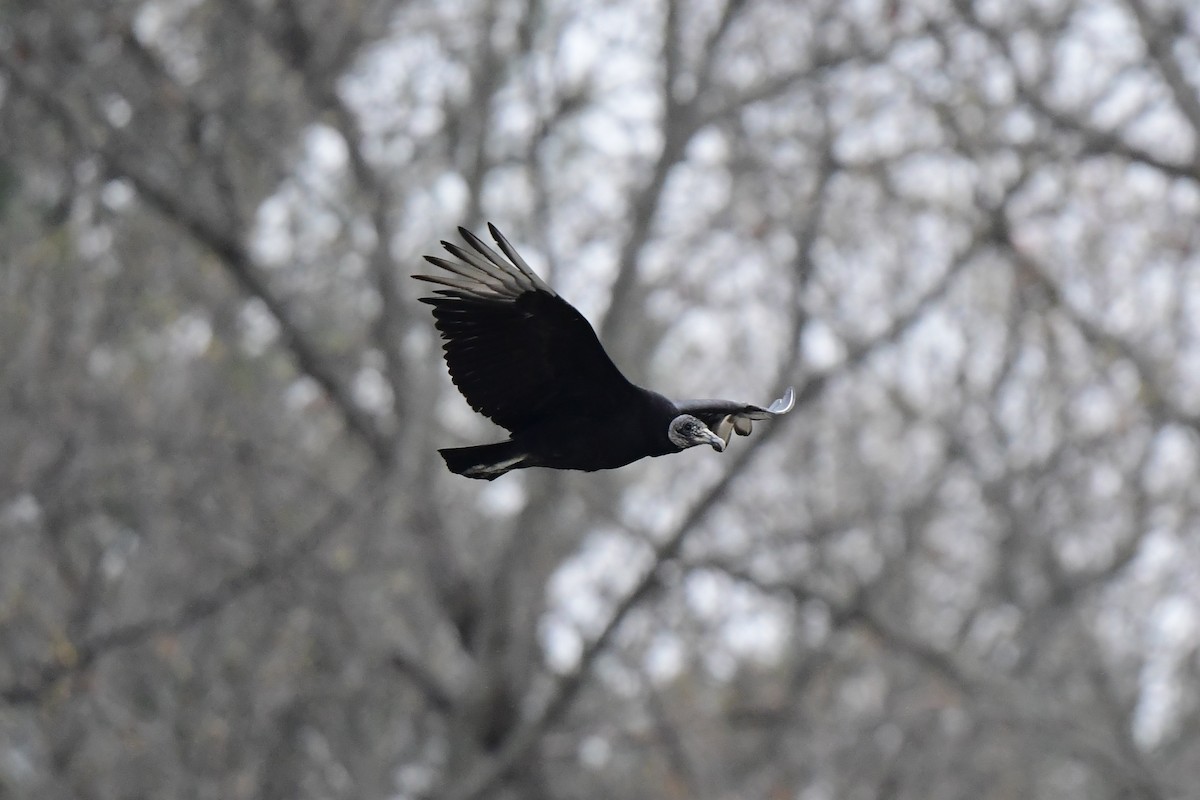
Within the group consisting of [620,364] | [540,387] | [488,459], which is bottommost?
[488,459]

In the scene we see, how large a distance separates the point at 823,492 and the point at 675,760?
100 inches

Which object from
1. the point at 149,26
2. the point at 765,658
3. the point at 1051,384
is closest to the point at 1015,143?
the point at 1051,384

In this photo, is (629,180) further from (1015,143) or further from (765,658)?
(765,658)

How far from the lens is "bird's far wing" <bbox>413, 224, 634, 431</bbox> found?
4145 mm

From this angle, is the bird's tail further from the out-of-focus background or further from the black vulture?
the out-of-focus background

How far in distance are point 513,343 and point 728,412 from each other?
0.52m

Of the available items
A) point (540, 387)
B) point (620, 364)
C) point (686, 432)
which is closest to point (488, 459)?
point (540, 387)

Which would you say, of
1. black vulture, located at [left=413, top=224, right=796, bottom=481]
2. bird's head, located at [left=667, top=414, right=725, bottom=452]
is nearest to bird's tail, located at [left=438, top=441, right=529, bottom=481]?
black vulture, located at [left=413, top=224, right=796, bottom=481]

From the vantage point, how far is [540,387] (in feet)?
13.9

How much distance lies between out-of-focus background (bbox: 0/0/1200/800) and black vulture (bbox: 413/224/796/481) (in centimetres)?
464

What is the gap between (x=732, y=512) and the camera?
41.9 ft

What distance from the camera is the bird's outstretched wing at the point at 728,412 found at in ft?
13.7

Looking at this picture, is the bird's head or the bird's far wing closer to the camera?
the bird's head

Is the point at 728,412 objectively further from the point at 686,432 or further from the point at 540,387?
the point at 540,387
